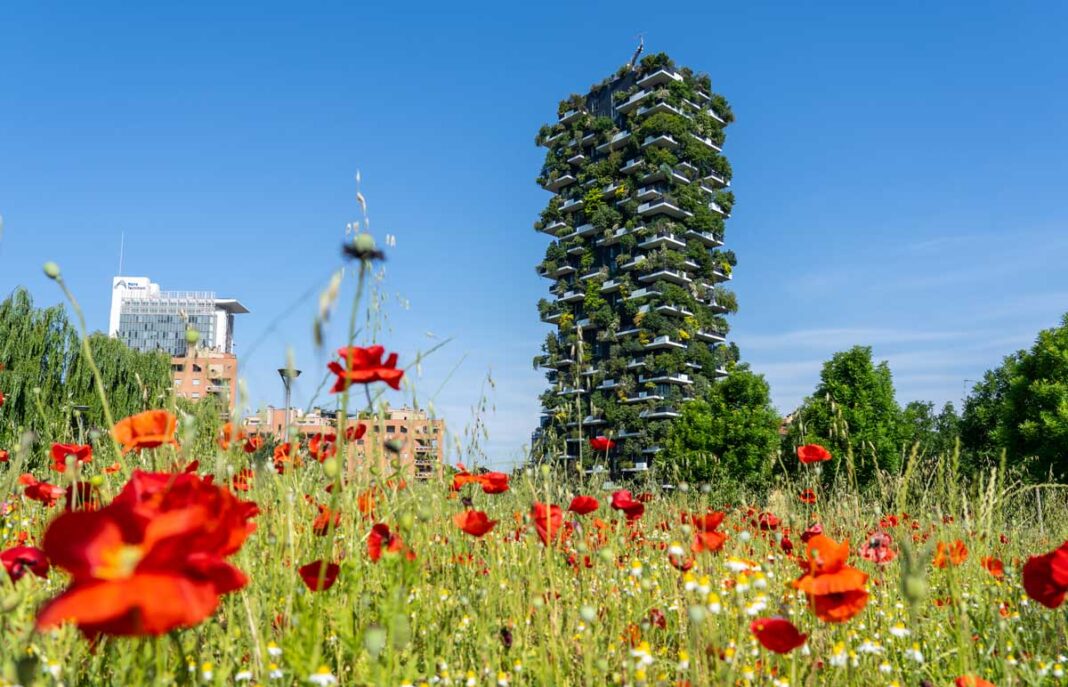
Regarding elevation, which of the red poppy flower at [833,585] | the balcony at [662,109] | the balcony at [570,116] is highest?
the balcony at [570,116]

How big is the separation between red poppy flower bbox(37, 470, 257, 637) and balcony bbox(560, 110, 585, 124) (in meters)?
57.9

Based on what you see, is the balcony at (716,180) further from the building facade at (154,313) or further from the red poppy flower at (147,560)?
the building facade at (154,313)

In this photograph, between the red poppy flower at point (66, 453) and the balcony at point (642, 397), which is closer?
the red poppy flower at point (66, 453)

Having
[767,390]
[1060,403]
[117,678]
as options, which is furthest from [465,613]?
[767,390]

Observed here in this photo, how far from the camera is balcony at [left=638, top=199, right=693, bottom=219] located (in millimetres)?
49353

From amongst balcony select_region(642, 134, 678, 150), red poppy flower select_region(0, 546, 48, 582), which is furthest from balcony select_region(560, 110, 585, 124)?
red poppy flower select_region(0, 546, 48, 582)

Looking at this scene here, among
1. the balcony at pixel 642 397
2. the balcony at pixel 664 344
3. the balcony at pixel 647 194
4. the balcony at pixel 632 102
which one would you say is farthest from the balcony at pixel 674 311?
the balcony at pixel 632 102

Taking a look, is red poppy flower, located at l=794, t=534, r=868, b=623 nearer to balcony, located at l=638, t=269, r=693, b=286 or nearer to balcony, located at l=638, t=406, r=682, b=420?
balcony, located at l=638, t=406, r=682, b=420

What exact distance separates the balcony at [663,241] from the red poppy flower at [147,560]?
48871 mm

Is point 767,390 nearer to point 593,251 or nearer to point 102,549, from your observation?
point 593,251

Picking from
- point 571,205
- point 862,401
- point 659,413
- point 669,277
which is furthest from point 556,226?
point 862,401

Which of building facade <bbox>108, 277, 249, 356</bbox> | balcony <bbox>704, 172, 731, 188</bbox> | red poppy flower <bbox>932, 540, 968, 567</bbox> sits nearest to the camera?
red poppy flower <bbox>932, 540, 968, 567</bbox>

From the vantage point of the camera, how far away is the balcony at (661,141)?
50156 millimetres

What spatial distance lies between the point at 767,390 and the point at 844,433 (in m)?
35.1
